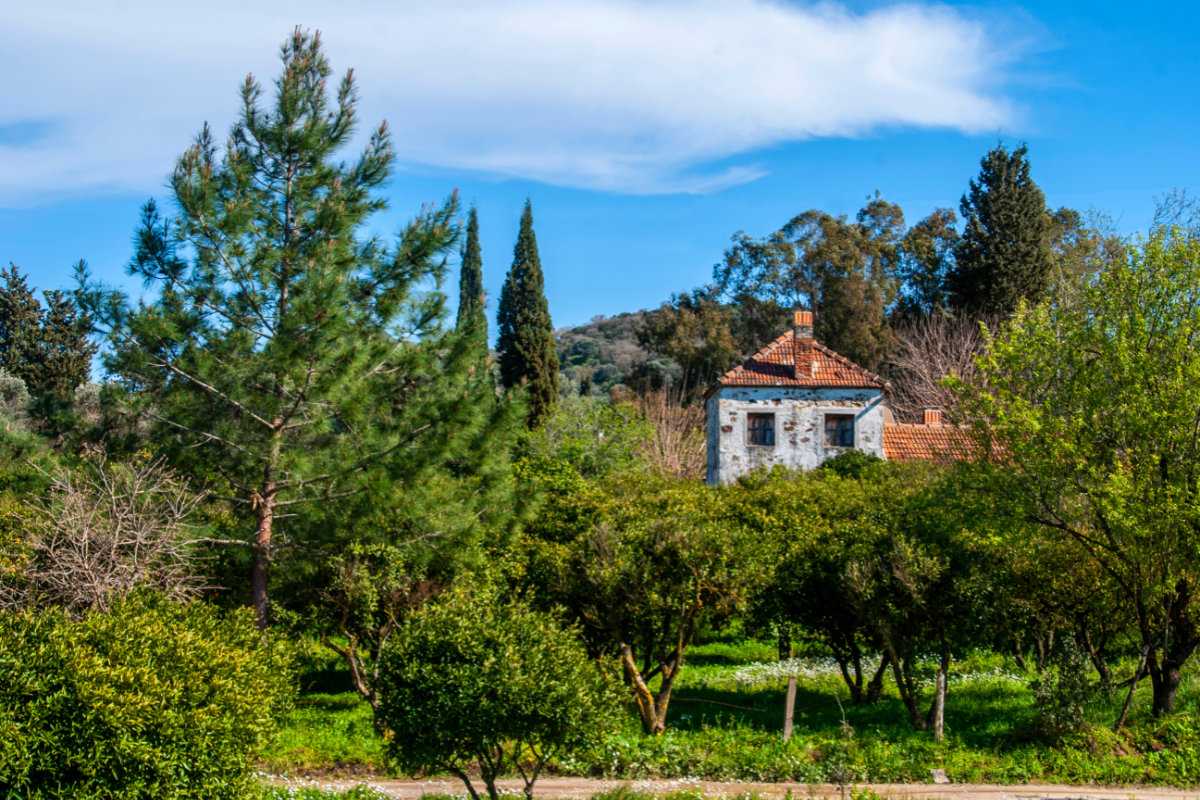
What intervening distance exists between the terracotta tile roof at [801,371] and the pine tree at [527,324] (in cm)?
758

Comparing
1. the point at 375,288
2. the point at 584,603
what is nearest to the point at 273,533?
the point at 375,288

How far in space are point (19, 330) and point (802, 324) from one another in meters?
25.8

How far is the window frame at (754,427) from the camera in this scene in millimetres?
26531

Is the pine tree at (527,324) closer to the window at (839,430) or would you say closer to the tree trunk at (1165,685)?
the window at (839,430)

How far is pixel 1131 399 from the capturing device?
33.2ft

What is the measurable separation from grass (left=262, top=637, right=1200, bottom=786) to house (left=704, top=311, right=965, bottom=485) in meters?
13.8

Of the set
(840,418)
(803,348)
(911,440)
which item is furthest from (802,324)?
(911,440)

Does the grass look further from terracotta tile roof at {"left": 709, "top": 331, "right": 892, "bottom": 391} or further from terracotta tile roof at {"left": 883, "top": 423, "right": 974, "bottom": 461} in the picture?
terracotta tile roof at {"left": 709, "top": 331, "right": 892, "bottom": 391}

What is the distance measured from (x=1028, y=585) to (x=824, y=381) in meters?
14.5

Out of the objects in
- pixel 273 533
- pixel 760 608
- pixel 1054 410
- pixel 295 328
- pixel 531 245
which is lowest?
pixel 760 608

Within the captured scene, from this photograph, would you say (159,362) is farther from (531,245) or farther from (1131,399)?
(531,245)

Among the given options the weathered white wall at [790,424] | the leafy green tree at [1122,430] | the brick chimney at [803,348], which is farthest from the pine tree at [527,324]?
the leafy green tree at [1122,430]

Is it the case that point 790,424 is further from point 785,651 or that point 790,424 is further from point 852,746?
point 852,746

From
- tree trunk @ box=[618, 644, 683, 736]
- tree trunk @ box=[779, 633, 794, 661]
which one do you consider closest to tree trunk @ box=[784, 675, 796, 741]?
tree trunk @ box=[618, 644, 683, 736]
